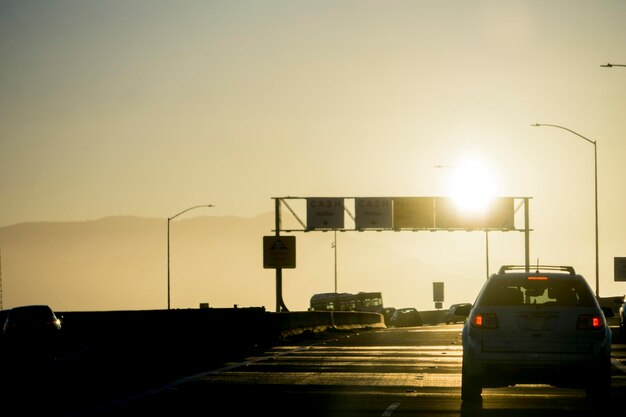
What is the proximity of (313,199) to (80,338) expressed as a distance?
43.5 m

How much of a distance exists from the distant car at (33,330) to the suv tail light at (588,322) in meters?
19.0

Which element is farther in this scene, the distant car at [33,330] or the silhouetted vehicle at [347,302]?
the silhouetted vehicle at [347,302]

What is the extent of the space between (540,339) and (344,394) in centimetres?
351

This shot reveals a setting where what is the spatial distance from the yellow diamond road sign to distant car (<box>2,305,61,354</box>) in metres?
32.2

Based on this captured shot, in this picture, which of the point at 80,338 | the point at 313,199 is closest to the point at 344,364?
the point at 80,338

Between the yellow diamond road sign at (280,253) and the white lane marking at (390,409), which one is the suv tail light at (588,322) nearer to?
the white lane marking at (390,409)

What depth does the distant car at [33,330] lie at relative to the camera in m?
34.6

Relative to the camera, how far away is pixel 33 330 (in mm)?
34812

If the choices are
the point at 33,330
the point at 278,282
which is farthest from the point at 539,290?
the point at 278,282

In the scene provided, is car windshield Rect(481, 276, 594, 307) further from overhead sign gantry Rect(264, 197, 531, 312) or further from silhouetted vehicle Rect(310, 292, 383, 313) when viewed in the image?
silhouetted vehicle Rect(310, 292, 383, 313)

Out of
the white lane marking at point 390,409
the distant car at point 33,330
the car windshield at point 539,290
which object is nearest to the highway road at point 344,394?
the white lane marking at point 390,409

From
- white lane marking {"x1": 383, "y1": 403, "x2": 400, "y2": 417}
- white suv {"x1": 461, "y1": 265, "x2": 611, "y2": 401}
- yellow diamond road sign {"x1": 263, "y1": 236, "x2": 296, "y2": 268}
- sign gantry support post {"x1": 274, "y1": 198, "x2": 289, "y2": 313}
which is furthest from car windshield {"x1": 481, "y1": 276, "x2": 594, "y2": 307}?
sign gantry support post {"x1": 274, "y1": 198, "x2": 289, "y2": 313}

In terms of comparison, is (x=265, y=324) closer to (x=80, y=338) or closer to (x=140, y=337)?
(x=80, y=338)

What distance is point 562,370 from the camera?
1792 cm
